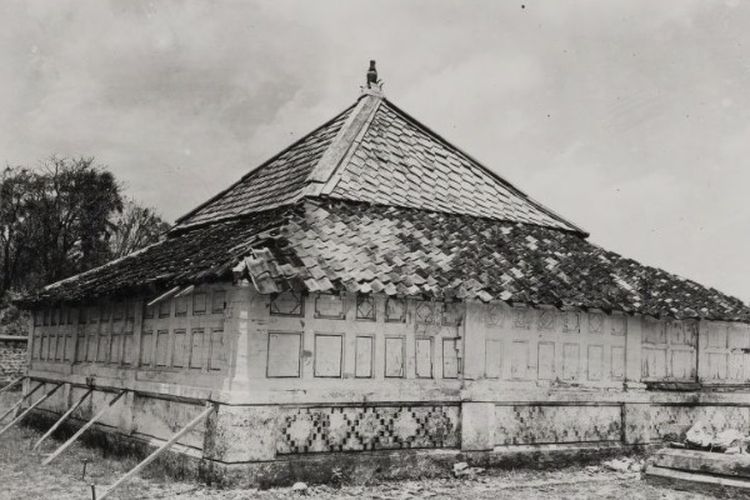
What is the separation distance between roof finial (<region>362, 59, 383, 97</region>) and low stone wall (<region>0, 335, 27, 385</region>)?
19.9 meters

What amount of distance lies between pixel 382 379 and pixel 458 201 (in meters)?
4.36

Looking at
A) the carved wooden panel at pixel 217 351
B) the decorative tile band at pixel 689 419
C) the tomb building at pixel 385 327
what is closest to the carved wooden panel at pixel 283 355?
the tomb building at pixel 385 327

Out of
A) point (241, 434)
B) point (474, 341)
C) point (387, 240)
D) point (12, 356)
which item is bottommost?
point (241, 434)

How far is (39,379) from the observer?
18000 mm

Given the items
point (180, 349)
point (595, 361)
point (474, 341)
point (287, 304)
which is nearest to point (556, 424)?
point (595, 361)

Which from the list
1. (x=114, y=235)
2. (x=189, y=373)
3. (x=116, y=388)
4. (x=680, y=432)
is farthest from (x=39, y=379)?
(x=114, y=235)

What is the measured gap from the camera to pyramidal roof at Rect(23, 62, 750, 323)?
1117cm

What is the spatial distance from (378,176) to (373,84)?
307 centimetres

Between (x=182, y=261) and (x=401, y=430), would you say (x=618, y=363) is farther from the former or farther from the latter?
(x=182, y=261)

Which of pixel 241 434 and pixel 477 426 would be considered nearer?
pixel 241 434

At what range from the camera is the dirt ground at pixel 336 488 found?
10164mm

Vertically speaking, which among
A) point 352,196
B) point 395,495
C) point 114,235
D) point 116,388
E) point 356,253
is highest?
point 114,235

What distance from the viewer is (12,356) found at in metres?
29.9

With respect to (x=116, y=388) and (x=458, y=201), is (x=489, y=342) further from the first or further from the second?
(x=116, y=388)
